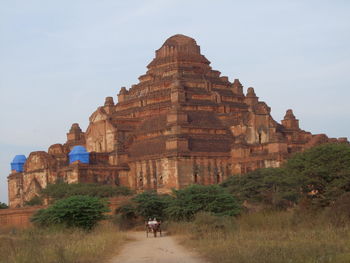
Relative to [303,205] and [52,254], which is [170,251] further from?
[303,205]

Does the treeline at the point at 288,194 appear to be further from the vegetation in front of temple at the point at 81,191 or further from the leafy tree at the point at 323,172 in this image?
the vegetation in front of temple at the point at 81,191

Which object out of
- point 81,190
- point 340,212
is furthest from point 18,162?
point 340,212

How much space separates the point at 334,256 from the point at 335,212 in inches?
440

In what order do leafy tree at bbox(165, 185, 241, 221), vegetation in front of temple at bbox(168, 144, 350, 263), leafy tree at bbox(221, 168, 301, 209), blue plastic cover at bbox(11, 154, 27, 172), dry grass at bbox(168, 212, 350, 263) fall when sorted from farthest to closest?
blue plastic cover at bbox(11, 154, 27, 172)
leafy tree at bbox(221, 168, 301, 209)
leafy tree at bbox(165, 185, 241, 221)
vegetation in front of temple at bbox(168, 144, 350, 263)
dry grass at bbox(168, 212, 350, 263)

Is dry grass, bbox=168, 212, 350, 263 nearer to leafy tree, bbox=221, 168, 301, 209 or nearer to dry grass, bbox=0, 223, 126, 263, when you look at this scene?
dry grass, bbox=0, 223, 126, 263

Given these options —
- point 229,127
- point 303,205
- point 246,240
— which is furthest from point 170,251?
point 229,127

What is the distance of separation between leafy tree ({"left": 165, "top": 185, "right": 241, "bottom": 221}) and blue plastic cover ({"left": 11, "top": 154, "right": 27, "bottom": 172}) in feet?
113

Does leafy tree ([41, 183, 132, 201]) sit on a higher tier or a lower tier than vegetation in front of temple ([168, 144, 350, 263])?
higher

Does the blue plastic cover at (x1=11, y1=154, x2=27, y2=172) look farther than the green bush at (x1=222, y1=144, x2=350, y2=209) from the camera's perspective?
Yes

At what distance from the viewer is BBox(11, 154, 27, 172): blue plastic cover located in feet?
233

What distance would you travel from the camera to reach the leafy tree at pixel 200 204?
38750mm

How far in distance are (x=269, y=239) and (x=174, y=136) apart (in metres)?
32.6

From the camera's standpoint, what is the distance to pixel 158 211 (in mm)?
41844

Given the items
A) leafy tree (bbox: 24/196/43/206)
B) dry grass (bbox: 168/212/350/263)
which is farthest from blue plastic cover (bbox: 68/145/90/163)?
dry grass (bbox: 168/212/350/263)
